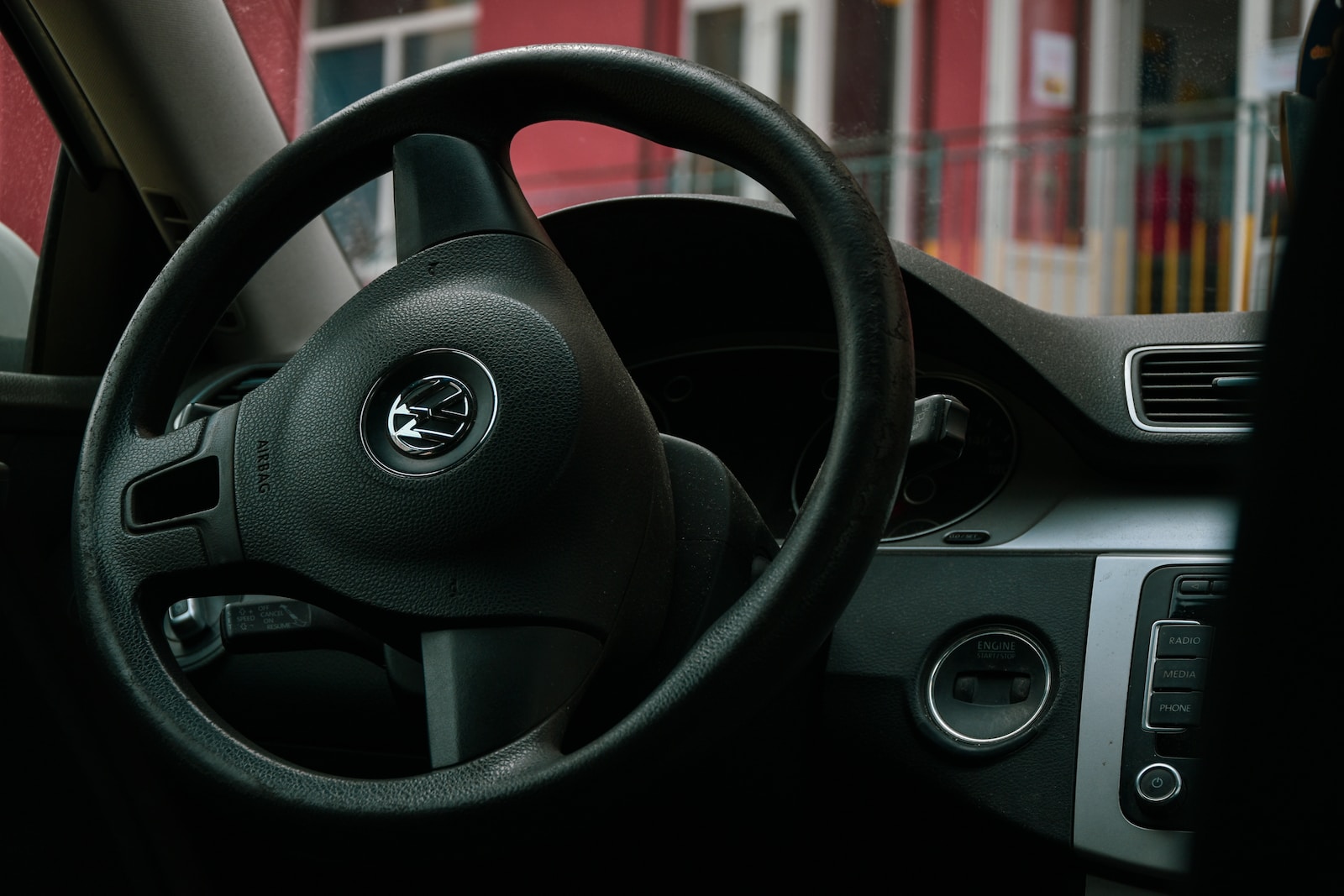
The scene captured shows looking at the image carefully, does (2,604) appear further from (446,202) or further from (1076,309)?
(1076,309)

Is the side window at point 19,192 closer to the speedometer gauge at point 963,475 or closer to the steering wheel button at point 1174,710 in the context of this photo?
the speedometer gauge at point 963,475

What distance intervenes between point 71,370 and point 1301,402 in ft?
5.04

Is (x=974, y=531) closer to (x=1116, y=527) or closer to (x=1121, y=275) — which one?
(x=1116, y=527)

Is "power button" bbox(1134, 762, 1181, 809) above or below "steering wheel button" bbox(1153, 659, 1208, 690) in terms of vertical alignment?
below

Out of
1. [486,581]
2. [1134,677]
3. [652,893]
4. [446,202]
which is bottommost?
[652,893]

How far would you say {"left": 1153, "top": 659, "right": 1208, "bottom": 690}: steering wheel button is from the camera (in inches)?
41.9

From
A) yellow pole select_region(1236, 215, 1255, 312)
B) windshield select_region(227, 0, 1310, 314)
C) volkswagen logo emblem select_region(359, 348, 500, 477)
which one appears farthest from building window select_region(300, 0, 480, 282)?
yellow pole select_region(1236, 215, 1255, 312)

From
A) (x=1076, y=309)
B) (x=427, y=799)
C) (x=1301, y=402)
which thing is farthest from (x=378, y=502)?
(x=1076, y=309)

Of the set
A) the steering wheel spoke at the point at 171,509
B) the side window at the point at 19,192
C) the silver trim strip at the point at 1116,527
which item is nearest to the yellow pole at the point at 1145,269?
the silver trim strip at the point at 1116,527

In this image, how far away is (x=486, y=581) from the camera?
944 millimetres

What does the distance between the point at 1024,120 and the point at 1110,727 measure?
2.08m

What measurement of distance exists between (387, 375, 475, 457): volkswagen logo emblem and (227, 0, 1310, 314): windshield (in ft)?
0.58

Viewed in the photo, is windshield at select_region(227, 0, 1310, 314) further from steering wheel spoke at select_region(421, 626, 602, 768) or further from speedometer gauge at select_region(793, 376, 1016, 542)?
steering wheel spoke at select_region(421, 626, 602, 768)

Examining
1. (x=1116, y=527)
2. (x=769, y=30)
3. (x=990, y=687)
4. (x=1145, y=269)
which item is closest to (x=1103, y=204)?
(x=1145, y=269)
